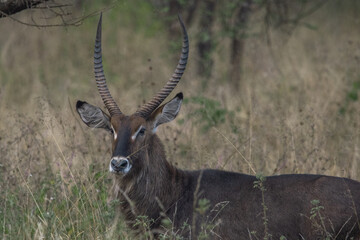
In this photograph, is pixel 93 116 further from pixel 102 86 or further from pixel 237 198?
pixel 237 198

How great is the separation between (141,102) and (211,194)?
468 cm

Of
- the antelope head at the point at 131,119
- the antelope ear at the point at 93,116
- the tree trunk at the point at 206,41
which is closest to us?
the antelope head at the point at 131,119

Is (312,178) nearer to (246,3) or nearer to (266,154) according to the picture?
(266,154)

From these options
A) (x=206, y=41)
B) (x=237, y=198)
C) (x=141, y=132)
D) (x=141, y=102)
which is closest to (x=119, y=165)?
(x=141, y=132)

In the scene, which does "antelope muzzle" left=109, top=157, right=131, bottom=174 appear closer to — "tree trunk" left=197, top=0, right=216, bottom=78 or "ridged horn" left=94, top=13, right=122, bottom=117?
"ridged horn" left=94, top=13, right=122, bottom=117

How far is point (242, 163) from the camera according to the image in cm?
757

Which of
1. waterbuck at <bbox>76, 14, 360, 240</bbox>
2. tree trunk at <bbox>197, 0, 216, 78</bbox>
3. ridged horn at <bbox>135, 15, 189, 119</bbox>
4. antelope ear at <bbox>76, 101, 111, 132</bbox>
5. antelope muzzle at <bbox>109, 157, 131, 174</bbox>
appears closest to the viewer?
waterbuck at <bbox>76, 14, 360, 240</bbox>

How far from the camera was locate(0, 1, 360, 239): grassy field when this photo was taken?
259 inches

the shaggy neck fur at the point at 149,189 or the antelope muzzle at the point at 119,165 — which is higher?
the antelope muzzle at the point at 119,165

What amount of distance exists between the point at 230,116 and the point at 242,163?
5.95 ft

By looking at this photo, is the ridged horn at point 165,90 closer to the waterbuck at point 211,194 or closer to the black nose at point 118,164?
the waterbuck at point 211,194

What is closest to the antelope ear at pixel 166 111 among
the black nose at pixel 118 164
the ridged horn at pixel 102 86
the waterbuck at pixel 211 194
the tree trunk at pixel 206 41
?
the waterbuck at pixel 211 194

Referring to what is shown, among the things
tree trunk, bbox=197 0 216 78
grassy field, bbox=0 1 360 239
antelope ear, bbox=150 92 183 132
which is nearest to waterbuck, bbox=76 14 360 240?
antelope ear, bbox=150 92 183 132

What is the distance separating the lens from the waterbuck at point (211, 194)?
18.5 ft
